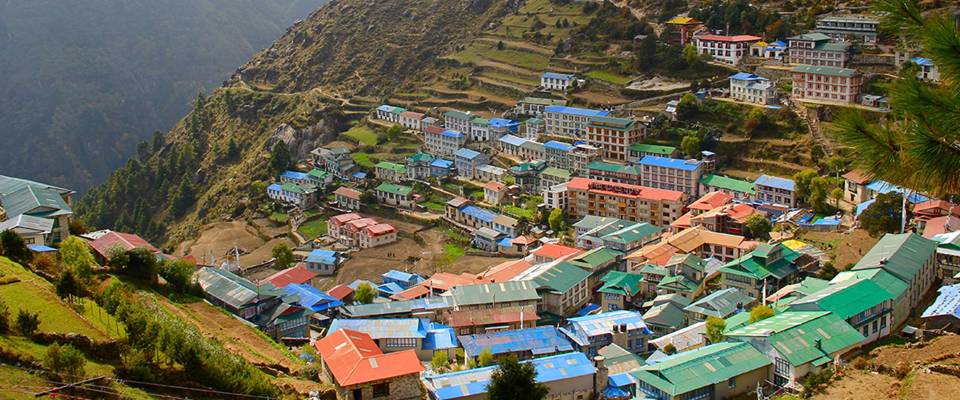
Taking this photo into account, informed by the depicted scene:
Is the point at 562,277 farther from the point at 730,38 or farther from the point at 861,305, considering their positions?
the point at 730,38

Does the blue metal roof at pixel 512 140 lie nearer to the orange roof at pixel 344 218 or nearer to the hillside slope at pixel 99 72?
the orange roof at pixel 344 218

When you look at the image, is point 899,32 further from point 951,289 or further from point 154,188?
point 154,188

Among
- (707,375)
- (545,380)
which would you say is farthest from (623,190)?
(707,375)

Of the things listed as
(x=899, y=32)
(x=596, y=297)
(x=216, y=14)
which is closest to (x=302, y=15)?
A: (x=216, y=14)

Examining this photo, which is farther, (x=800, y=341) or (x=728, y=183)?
(x=728, y=183)

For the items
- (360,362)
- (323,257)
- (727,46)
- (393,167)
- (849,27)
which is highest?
(849,27)

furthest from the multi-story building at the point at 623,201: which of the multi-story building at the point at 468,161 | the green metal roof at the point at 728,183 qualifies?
the multi-story building at the point at 468,161

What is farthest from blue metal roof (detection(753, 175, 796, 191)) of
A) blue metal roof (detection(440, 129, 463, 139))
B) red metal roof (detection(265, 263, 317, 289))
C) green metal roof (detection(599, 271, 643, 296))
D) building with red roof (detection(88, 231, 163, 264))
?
building with red roof (detection(88, 231, 163, 264))
